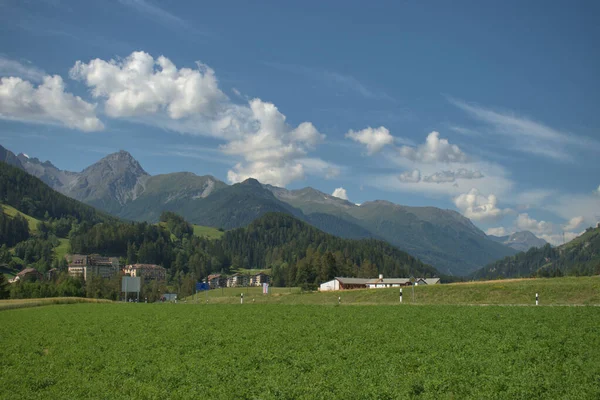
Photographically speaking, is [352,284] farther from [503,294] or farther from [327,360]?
[327,360]

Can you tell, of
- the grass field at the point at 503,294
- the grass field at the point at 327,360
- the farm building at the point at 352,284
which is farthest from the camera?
the farm building at the point at 352,284

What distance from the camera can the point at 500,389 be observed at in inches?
536

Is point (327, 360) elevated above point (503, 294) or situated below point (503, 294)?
above

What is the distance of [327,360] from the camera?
1825 centimetres

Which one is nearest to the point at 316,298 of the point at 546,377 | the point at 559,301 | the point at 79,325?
the point at 559,301

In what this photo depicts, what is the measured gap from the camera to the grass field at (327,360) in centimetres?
1415

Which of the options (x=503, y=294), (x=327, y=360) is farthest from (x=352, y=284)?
(x=327, y=360)

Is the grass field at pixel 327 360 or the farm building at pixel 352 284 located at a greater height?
the grass field at pixel 327 360

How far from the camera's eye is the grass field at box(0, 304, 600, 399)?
46.4 ft

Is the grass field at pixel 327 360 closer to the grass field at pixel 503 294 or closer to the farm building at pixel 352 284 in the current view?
the grass field at pixel 503 294

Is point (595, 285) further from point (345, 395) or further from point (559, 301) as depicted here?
point (345, 395)

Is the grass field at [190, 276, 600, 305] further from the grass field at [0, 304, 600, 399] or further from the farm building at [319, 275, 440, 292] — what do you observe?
the farm building at [319, 275, 440, 292]

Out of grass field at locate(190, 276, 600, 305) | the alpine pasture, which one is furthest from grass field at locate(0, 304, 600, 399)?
grass field at locate(190, 276, 600, 305)

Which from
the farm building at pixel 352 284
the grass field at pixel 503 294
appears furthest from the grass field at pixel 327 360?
the farm building at pixel 352 284
